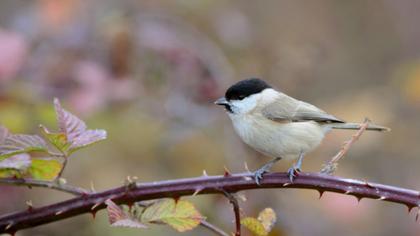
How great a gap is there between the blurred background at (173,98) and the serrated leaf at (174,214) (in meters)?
1.10

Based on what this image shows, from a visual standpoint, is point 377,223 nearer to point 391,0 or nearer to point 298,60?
point 298,60

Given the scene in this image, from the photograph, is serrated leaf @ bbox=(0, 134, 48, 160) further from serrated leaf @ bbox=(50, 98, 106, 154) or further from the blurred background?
the blurred background

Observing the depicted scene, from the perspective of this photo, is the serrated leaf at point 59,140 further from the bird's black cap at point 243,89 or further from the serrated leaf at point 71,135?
the bird's black cap at point 243,89

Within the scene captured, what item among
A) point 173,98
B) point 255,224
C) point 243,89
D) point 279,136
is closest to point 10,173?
point 255,224

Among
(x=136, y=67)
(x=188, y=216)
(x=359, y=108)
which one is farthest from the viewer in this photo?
(x=359, y=108)

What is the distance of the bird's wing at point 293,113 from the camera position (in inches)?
134

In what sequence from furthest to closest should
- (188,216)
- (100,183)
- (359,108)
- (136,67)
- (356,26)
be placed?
(356,26) < (100,183) < (359,108) < (136,67) < (188,216)

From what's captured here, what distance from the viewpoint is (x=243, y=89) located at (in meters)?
3.46

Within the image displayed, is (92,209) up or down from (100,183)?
down

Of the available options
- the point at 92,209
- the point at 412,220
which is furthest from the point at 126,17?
the point at 412,220

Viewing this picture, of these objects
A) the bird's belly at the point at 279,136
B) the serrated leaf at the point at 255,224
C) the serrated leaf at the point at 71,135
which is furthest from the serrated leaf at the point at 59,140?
the bird's belly at the point at 279,136

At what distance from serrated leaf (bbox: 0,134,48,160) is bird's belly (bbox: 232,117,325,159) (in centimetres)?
142

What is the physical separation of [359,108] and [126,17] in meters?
1.71

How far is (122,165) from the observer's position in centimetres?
502
